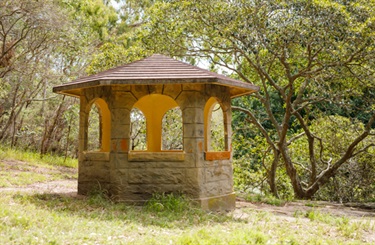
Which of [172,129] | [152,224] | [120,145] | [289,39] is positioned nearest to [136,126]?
[172,129]

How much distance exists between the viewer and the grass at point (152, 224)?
543cm

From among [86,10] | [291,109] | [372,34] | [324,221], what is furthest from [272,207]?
[86,10]

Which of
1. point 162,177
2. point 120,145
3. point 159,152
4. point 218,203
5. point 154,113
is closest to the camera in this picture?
point 162,177

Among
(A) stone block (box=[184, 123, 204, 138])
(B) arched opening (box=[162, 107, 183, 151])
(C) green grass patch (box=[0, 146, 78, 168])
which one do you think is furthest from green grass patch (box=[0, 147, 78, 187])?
(A) stone block (box=[184, 123, 204, 138])

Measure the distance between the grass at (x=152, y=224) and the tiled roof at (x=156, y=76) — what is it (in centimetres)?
212

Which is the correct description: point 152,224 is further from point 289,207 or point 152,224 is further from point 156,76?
point 289,207

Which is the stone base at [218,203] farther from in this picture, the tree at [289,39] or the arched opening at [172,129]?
the arched opening at [172,129]

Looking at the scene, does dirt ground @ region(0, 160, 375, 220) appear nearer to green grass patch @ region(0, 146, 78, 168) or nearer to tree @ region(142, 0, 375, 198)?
tree @ region(142, 0, 375, 198)

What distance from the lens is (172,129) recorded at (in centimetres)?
1520

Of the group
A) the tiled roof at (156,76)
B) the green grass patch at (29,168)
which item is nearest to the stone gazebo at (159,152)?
the tiled roof at (156,76)

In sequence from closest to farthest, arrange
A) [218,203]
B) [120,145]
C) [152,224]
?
[152,224], [120,145], [218,203]

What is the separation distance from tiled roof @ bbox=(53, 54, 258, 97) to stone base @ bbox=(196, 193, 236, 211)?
2.20m

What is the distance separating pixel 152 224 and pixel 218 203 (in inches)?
86.2

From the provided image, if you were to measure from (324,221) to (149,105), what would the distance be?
17.3ft
